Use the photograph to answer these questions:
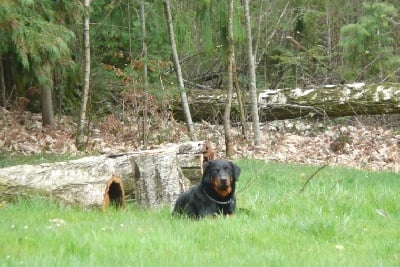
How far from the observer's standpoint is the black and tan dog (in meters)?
7.82

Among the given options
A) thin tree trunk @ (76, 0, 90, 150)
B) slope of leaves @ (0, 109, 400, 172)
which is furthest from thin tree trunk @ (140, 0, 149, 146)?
thin tree trunk @ (76, 0, 90, 150)

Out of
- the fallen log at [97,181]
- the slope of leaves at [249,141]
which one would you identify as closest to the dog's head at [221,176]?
the fallen log at [97,181]

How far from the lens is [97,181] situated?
888 cm

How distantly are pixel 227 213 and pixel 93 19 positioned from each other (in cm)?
1379

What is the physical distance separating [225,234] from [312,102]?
14335 millimetres

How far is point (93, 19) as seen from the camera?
2045cm

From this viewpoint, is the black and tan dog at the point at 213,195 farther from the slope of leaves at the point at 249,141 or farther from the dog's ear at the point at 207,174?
the slope of leaves at the point at 249,141

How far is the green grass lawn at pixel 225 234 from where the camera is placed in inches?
212

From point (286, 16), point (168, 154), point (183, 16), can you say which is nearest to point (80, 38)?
point (183, 16)

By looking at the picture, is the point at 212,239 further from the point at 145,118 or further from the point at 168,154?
the point at 145,118

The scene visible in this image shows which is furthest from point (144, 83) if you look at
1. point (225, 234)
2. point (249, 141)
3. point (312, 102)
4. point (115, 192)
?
point (225, 234)

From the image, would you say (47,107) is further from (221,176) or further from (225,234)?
(225,234)

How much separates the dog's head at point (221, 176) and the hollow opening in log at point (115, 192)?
1.55 m

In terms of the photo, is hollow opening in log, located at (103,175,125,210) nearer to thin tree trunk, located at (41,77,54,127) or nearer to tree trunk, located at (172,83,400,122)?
thin tree trunk, located at (41,77,54,127)
